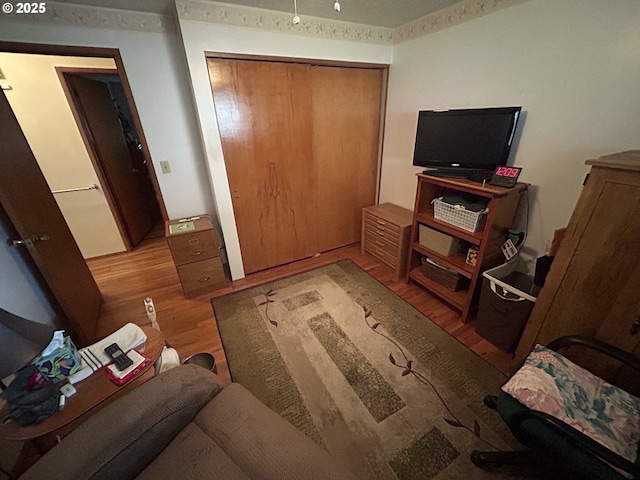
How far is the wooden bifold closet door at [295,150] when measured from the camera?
2.04 meters

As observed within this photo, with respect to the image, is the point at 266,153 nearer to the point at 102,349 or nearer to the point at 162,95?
the point at 162,95

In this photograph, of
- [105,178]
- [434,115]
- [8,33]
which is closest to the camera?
[8,33]

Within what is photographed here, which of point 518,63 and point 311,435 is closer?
point 311,435

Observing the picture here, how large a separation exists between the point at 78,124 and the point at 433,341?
399 centimetres

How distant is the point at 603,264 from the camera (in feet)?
3.48

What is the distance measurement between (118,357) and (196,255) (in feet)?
3.72

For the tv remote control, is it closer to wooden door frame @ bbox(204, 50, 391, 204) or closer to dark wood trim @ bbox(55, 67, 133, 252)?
wooden door frame @ bbox(204, 50, 391, 204)

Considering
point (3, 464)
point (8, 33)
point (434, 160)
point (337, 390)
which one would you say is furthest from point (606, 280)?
point (8, 33)

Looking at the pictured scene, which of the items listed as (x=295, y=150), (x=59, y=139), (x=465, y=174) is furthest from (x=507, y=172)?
(x=59, y=139)

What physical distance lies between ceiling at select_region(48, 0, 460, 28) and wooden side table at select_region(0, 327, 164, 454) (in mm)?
2226

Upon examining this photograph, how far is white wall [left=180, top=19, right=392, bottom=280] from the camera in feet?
5.72

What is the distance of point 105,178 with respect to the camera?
9.32 feet

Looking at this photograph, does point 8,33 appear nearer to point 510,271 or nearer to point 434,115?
point 434,115

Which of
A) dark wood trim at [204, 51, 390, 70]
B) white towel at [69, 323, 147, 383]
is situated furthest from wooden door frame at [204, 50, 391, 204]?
white towel at [69, 323, 147, 383]
